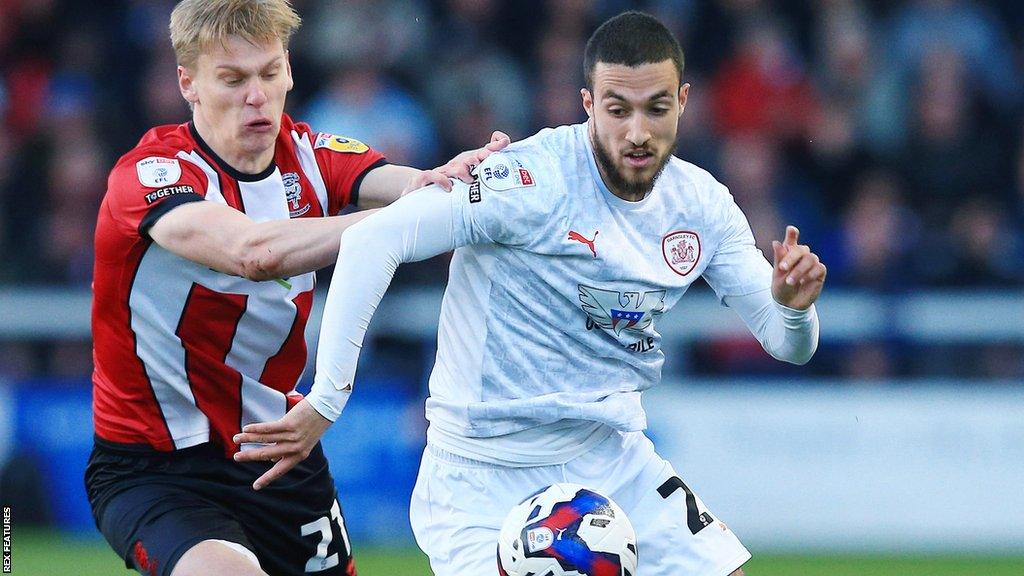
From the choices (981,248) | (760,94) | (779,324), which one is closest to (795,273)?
(779,324)

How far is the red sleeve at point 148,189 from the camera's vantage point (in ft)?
17.2

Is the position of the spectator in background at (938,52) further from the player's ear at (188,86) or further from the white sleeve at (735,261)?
the player's ear at (188,86)

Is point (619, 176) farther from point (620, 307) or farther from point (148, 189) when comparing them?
point (148, 189)

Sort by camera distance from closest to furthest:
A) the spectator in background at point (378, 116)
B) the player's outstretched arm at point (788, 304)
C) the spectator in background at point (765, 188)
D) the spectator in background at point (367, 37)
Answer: the player's outstretched arm at point (788, 304) < the spectator in background at point (378, 116) < the spectator in background at point (765, 188) < the spectator in background at point (367, 37)

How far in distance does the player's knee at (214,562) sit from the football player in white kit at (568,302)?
65 cm

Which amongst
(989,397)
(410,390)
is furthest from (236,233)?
(989,397)

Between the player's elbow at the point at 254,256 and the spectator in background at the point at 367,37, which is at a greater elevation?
the spectator in background at the point at 367,37

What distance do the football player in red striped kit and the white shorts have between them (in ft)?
2.17

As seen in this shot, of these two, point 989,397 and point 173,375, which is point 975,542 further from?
point 173,375

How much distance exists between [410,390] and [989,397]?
3.94 metres

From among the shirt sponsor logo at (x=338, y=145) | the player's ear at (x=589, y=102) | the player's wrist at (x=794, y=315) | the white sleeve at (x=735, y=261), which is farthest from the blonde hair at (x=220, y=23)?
the player's wrist at (x=794, y=315)

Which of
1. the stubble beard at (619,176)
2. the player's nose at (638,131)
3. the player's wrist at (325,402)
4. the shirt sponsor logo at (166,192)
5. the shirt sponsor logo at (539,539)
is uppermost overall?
the player's nose at (638,131)

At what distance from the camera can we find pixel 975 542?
10.2 m

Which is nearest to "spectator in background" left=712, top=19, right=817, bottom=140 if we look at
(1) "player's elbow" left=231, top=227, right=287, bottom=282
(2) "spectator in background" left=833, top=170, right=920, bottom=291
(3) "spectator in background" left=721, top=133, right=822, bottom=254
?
(3) "spectator in background" left=721, top=133, right=822, bottom=254
